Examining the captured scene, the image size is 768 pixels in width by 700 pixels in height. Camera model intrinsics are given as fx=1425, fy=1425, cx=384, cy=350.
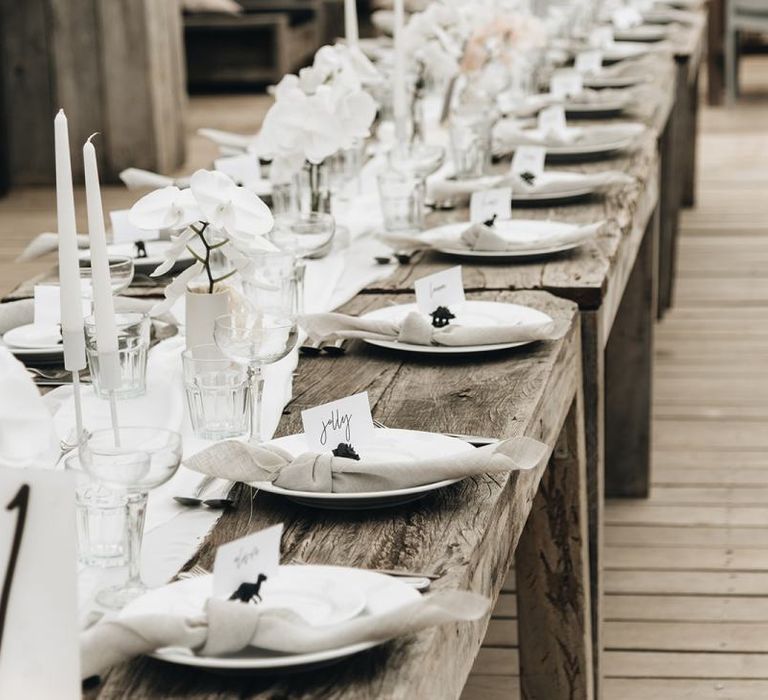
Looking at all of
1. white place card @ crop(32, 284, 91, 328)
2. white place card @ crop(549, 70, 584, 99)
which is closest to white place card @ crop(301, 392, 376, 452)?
white place card @ crop(32, 284, 91, 328)

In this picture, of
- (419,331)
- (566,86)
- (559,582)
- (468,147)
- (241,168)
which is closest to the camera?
(419,331)

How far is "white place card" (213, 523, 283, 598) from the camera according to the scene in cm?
102

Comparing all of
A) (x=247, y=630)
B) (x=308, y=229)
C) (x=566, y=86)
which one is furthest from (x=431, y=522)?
(x=566, y=86)

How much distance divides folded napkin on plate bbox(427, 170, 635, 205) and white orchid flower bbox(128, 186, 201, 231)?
1317mm

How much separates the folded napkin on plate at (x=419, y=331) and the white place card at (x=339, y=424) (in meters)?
0.42

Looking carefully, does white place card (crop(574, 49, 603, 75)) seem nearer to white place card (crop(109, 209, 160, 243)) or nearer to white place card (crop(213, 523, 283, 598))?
white place card (crop(109, 209, 160, 243))

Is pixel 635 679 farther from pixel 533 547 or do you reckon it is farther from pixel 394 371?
pixel 394 371

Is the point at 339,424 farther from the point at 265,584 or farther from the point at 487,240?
the point at 487,240

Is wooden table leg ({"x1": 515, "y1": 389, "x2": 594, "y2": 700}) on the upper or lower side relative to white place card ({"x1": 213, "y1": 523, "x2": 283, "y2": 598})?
lower

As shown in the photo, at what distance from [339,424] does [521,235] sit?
1.14 metres

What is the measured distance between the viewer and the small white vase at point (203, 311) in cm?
168

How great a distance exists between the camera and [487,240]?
7.61 feet

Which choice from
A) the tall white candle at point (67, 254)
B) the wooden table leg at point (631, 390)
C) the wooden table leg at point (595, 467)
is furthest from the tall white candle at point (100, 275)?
the wooden table leg at point (631, 390)

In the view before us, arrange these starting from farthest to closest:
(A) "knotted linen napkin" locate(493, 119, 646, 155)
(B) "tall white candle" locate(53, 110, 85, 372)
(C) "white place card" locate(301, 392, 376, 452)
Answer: (A) "knotted linen napkin" locate(493, 119, 646, 155), (C) "white place card" locate(301, 392, 376, 452), (B) "tall white candle" locate(53, 110, 85, 372)
